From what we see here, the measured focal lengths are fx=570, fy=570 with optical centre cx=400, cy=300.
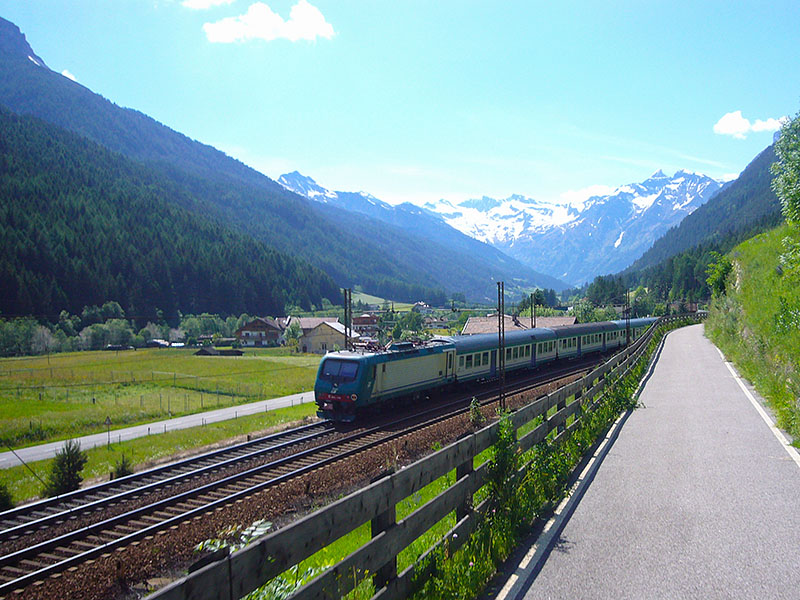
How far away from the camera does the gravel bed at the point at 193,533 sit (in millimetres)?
Answer: 8133

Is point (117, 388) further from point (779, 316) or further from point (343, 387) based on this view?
point (779, 316)

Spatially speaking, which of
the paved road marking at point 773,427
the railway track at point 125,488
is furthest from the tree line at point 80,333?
the paved road marking at point 773,427

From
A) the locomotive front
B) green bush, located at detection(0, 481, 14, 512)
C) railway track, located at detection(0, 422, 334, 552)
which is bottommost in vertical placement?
green bush, located at detection(0, 481, 14, 512)

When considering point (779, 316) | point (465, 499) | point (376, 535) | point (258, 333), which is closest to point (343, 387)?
point (779, 316)

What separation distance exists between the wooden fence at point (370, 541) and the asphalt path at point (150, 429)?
16689mm

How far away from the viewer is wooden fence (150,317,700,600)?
2.78 meters

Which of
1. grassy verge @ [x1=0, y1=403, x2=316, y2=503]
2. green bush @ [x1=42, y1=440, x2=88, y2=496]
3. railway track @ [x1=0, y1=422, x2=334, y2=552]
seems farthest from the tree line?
railway track @ [x1=0, y1=422, x2=334, y2=552]

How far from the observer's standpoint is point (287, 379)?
5294 cm

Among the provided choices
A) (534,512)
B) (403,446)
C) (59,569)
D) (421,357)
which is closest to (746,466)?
(534,512)

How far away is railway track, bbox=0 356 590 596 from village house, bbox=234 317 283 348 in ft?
243

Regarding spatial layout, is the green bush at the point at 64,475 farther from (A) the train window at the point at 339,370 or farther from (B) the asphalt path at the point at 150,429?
(A) the train window at the point at 339,370

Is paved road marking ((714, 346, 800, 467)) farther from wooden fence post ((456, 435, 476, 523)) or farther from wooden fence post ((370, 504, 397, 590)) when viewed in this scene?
wooden fence post ((370, 504, 397, 590))

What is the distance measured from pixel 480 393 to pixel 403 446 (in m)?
12.8

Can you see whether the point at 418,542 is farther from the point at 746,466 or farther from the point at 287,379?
the point at 287,379
